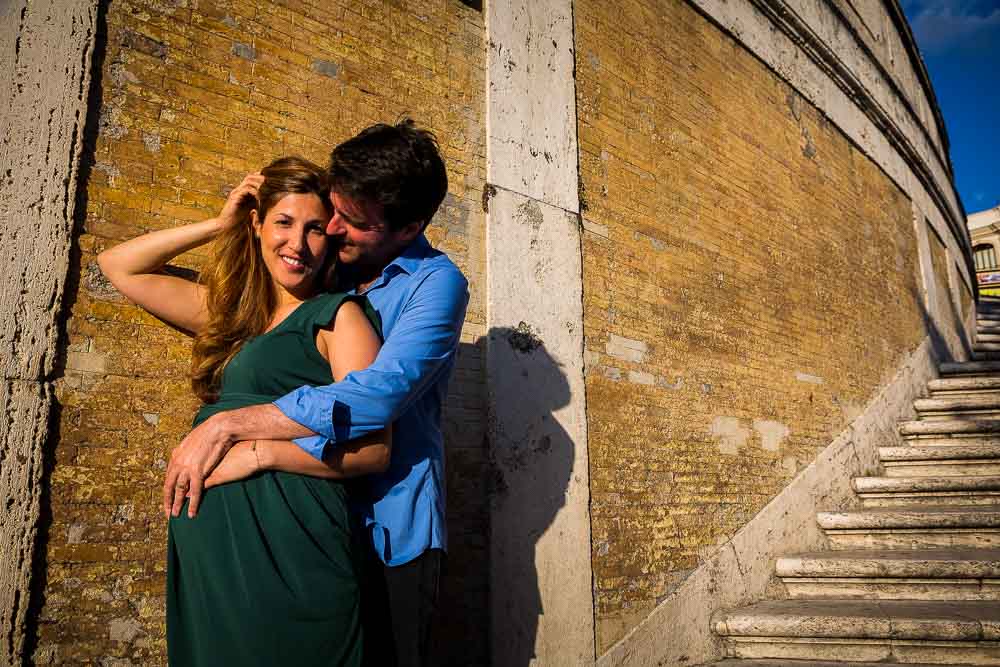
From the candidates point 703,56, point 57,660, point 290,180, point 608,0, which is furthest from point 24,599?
point 703,56

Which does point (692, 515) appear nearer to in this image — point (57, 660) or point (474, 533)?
point (474, 533)

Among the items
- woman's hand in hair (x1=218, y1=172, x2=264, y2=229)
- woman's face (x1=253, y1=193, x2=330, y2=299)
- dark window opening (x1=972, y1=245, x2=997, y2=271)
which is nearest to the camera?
woman's face (x1=253, y1=193, x2=330, y2=299)

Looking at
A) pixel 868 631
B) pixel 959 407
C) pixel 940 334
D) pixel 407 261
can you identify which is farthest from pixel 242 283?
pixel 940 334

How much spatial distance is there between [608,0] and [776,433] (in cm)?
349

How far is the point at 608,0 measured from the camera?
15.9ft

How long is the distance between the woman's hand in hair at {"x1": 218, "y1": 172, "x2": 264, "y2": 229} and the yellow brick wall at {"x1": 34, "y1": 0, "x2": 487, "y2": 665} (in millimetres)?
488

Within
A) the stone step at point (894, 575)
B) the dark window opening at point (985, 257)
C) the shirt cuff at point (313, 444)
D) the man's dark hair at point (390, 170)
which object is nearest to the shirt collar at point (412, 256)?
the man's dark hair at point (390, 170)

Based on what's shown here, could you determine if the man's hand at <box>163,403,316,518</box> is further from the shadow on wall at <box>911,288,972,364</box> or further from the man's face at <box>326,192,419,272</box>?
the shadow on wall at <box>911,288,972,364</box>

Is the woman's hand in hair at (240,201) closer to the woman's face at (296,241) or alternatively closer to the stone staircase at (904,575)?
the woman's face at (296,241)

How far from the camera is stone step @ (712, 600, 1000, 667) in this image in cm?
364

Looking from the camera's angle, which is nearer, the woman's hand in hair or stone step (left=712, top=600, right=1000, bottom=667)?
the woman's hand in hair

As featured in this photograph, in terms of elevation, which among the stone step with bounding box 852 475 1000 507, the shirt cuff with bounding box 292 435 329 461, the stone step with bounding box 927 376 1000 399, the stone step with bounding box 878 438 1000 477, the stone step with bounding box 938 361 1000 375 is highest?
the stone step with bounding box 938 361 1000 375

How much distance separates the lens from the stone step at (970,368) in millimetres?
7730

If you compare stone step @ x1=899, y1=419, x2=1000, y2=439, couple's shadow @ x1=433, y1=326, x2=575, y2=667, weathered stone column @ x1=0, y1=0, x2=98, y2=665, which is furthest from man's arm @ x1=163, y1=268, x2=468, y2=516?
stone step @ x1=899, y1=419, x2=1000, y2=439
